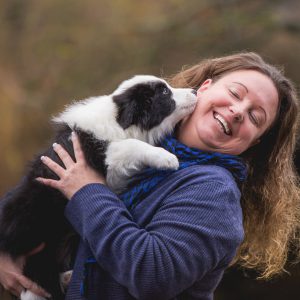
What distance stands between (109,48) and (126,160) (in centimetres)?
484

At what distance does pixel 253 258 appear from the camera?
302cm

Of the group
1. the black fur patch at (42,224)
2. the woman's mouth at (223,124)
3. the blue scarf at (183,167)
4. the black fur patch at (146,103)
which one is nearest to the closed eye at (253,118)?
the woman's mouth at (223,124)

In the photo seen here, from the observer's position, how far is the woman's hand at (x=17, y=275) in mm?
2500

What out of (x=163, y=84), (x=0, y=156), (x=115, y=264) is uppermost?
(x=163, y=84)

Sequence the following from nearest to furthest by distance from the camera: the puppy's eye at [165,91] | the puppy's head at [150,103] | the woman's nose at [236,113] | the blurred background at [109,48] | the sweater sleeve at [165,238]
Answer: the sweater sleeve at [165,238] → the woman's nose at [236,113] → the puppy's head at [150,103] → the puppy's eye at [165,91] → the blurred background at [109,48]

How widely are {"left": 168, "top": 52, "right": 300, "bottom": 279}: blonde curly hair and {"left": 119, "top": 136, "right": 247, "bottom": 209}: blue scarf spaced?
431 mm

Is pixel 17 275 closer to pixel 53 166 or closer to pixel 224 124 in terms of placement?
pixel 53 166

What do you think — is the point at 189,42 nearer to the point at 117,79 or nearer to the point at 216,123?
the point at 117,79

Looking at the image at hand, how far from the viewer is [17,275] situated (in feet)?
8.26

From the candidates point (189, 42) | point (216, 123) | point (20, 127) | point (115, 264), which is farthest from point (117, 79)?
point (115, 264)

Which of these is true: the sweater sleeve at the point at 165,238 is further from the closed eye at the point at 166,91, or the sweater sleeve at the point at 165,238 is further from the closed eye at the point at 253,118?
the closed eye at the point at 166,91

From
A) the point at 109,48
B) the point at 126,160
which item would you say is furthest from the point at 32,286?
the point at 109,48

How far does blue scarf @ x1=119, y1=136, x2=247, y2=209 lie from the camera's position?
2.25 m

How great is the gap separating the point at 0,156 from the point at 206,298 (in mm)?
5032
